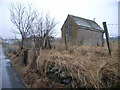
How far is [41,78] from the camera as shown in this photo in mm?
7691

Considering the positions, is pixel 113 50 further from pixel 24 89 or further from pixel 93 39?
pixel 93 39

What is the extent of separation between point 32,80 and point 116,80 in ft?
15.2

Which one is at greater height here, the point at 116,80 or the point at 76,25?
the point at 76,25

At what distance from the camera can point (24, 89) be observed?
Result: 7.21 m

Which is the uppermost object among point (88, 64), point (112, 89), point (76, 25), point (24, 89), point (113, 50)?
point (76, 25)

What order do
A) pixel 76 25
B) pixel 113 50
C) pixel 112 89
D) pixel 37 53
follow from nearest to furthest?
pixel 112 89 < pixel 113 50 < pixel 37 53 < pixel 76 25

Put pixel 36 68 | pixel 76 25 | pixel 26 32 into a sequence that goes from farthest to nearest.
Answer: pixel 76 25 < pixel 26 32 < pixel 36 68

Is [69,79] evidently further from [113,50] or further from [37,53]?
[37,53]

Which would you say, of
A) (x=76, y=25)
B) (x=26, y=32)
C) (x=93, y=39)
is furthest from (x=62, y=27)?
(x=26, y=32)

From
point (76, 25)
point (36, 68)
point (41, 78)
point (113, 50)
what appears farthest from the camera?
point (76, 25)

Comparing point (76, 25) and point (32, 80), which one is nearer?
point (32, 80)

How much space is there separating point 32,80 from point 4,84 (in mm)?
1596

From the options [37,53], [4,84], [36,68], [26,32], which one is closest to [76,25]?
[26,32]

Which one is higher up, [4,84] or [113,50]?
[113,50]
